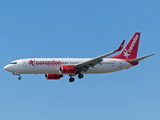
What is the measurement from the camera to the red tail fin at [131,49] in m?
99.6

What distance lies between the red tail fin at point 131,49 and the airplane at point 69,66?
0.25 m

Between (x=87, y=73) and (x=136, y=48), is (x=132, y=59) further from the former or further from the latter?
(x=87, y=73)

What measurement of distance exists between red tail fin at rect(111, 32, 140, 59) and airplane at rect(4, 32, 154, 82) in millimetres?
253

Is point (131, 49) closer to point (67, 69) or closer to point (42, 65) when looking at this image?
point (67, 69)

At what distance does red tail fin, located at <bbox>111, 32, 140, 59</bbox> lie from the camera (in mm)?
99625

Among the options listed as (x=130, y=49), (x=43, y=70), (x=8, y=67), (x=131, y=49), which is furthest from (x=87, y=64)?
(x=8, y=67)

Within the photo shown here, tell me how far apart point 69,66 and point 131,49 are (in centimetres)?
1704

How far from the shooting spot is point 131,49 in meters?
101

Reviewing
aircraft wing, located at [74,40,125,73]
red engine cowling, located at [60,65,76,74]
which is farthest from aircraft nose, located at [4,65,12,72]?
aircraft wing, located at [74,40,125,73]

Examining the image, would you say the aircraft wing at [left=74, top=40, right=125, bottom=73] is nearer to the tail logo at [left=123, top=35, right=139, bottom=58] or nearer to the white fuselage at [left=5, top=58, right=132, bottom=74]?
the white fuselage at [left=5, top=58, right=132, bottom=74]

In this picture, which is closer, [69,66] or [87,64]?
[69,66]

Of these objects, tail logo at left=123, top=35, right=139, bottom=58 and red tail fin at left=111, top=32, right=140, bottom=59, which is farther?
tail logo at left=123, top=35, right=139, bottom=58

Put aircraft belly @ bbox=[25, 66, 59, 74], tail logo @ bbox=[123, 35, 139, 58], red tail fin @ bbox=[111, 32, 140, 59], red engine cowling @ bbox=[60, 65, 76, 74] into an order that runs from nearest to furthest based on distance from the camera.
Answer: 1. aircraft belly @ bbox=[25, 66, 59, 74]
2. red engine cowling @ bbox=[60, 65, 76, 74]
3. red tail fin @ bbox=[111, 32, 140, 59]
4. tail logo @ bbox=[123, 35, 139, 58]

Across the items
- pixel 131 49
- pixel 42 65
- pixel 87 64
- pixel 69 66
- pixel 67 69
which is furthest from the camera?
pixel 131 49
